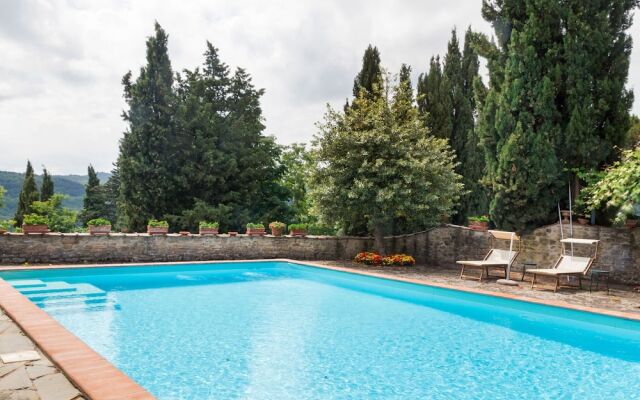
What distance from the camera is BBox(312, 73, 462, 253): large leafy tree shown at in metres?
12.8

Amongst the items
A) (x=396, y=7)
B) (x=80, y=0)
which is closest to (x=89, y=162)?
(x=80, y=0)

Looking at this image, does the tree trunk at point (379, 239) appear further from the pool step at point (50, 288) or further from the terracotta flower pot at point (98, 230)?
the pool step at point (50, 288)

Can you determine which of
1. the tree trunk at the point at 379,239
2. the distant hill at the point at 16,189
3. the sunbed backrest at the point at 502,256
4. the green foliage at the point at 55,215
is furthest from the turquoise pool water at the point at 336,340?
the distant hill at the point at 16,189

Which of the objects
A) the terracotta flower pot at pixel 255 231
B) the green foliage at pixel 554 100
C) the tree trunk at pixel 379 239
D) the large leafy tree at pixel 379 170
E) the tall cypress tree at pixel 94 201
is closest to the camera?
the green foliage at pixel 554 100

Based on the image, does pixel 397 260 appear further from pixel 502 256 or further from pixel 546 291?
pixel 546 291

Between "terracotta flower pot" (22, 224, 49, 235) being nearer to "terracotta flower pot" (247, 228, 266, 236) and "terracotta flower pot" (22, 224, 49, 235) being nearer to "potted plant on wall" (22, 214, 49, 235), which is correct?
"potted plant on wall" (22, 214, 49, 235)

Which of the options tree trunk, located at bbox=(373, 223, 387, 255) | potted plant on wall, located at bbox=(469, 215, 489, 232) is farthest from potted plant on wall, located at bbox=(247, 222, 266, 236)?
potted plant on wall, located at bbox=(469, 215, 489, 232)

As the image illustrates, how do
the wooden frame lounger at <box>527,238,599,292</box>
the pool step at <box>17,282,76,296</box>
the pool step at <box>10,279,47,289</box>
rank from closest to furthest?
the pool step at <box>17,282,76,296</box>, the pool step at <box>10,279,47,289</box>, the wooden frame lounger at <box>527,238,599,292</box>

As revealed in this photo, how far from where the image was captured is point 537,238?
11.9 meters

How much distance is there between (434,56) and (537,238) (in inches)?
Result: 467

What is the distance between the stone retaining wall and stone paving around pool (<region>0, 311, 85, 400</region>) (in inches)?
325

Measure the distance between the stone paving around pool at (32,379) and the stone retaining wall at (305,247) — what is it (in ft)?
27.1

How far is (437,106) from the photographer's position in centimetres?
1933

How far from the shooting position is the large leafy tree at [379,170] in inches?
504
